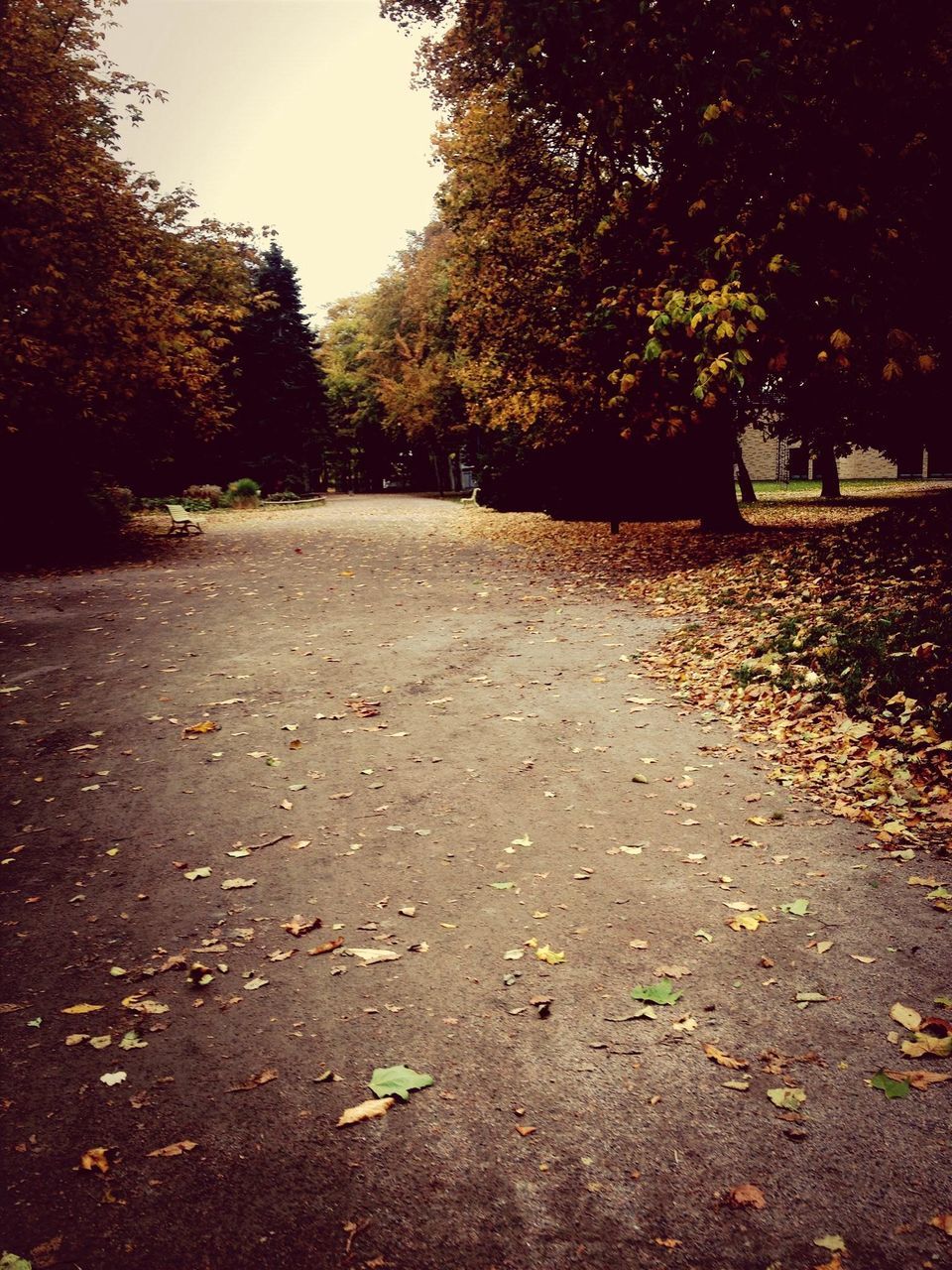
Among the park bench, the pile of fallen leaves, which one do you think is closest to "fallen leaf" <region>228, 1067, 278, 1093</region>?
the pile of fallen leaves

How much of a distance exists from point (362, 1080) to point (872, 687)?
4738 mm

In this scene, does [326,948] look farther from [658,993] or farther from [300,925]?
[658,993]

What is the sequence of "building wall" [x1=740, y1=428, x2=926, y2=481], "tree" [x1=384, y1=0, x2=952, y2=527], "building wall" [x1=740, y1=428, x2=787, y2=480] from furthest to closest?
"building wall" [x1=740, y1=428, x2=787, y2=480]
"building wall" [x1=740, y1=428, x2=926, y2=481]
"tree" [x1=384, y1=0, x2=952, y2=527]

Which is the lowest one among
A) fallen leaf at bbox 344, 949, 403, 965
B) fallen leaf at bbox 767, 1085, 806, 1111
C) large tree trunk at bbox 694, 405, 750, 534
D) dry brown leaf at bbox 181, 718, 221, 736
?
fallen leaf at bbox 767, 1085, 806, 1111

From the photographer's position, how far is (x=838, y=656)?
695 cm

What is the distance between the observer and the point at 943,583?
7809mm

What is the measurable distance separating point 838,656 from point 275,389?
4143 centimetres

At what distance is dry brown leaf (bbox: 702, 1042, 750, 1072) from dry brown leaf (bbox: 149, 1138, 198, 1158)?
6.00 ft

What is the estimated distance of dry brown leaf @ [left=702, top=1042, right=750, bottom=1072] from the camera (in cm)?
308

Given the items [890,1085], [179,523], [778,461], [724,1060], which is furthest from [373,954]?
[778,461]

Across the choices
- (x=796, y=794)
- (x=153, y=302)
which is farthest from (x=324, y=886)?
(x=153, y=302)

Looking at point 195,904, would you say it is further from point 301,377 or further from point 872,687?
point 301,377

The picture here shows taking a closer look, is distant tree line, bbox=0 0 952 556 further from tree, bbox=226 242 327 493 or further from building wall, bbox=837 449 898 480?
building wall, bbox=837 449 898 480

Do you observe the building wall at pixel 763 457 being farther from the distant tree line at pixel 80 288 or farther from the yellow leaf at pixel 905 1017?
the yellow leaf at pixel 905 1017
